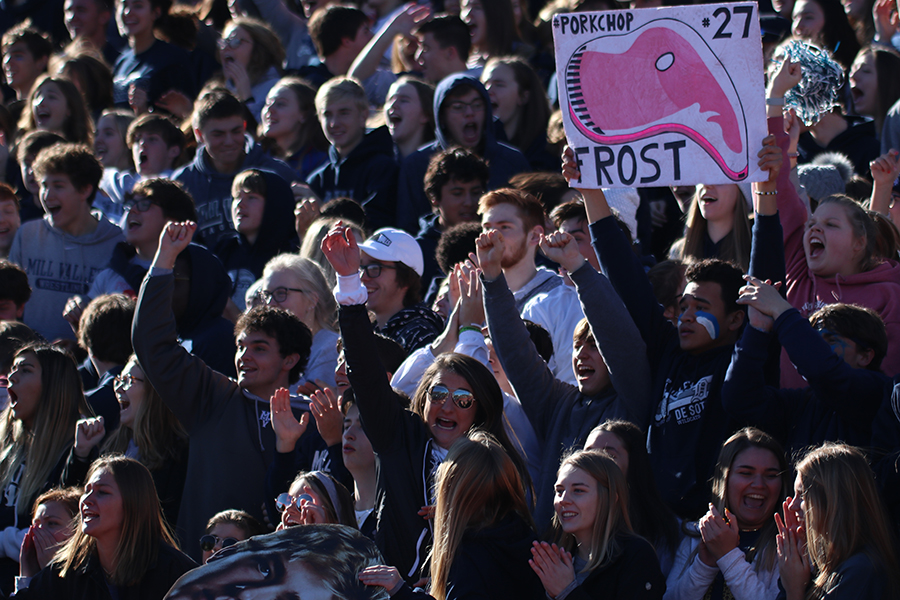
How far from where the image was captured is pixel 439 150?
8250mm

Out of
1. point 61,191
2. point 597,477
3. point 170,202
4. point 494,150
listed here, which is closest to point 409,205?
point 494,150

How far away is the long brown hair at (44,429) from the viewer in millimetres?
6121

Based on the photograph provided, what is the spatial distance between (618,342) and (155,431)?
2360 mm

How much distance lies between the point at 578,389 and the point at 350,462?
1060 millimetres

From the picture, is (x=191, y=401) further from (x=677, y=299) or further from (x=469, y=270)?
(x=677, y=299)

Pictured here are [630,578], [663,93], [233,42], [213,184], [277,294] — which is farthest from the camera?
[233,42]

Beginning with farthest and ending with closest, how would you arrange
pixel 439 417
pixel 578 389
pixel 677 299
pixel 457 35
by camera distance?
pixel 457 35
pixel 677 299
pixel 578 389
pixel 439 417

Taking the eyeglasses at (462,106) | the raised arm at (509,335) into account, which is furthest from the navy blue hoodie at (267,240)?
the raised arm at (509,335)

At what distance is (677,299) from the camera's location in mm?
5984

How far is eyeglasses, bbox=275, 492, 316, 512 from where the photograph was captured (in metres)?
4.75

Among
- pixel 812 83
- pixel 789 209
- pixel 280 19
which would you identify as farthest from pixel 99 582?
pixel 280 19

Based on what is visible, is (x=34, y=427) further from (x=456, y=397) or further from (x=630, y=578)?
(x=630, y=578)

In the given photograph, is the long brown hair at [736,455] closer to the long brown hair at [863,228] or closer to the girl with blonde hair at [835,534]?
the girl with blonde hair at [835,534]

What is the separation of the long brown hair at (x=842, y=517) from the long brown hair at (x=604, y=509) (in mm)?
636
